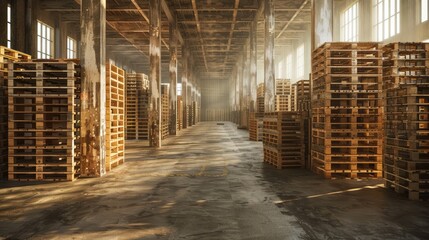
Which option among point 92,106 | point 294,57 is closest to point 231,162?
point 92,106

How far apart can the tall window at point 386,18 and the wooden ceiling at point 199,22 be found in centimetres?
585

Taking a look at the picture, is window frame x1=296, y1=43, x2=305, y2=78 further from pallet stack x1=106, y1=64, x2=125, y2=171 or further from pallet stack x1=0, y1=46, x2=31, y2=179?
pallet stack x1=0, y1=46, x2=31, y2=179

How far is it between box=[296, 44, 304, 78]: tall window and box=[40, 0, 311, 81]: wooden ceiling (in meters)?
1.33

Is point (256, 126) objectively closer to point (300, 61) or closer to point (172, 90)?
point (172, 90)

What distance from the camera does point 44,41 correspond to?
21406mm

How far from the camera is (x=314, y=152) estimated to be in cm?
872

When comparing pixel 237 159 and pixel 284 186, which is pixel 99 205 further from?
pixel 237 159

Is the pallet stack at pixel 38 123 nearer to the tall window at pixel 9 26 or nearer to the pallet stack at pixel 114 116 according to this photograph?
the pallet stack at pixel 114 116

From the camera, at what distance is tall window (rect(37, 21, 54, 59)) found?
20.7 m

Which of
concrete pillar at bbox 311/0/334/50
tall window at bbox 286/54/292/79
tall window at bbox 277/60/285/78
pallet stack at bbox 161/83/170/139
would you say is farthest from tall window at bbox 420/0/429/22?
tall window at bbox 277/60/285/78

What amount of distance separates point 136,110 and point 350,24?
1499 cm

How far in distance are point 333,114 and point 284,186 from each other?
237 cm

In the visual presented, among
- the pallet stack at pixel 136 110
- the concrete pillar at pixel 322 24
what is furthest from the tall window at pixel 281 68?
the concrete pillar at pixel 322 24

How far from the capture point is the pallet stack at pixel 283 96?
20828 millimetres
